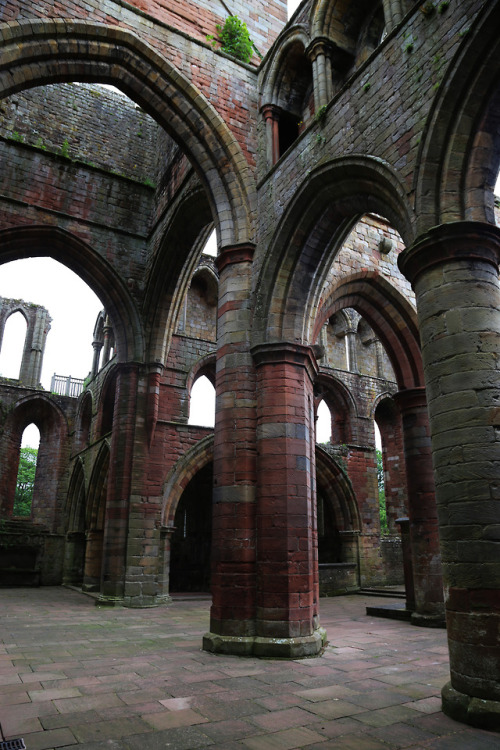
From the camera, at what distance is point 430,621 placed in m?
8.25

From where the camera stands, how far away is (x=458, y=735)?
3275 millimetres

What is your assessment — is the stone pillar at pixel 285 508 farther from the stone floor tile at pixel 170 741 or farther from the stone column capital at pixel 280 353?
the stone floor tile at pixel 170 741

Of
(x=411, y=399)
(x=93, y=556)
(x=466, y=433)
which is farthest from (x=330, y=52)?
(x=93, y=556)

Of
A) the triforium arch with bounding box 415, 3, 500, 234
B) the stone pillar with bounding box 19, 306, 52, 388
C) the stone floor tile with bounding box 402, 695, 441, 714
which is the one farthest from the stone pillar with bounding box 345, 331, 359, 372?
the stone floor tile with bounding box 402, 695, 441, 714

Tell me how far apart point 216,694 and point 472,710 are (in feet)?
6.14

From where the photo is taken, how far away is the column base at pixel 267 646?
582 cm

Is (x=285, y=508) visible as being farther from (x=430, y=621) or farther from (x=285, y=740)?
(x=430, y=621)

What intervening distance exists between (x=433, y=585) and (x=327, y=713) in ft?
17.7

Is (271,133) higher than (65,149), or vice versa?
(65,149)

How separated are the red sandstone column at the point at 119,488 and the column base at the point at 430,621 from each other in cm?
581

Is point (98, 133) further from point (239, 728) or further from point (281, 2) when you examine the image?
point (239, 728)

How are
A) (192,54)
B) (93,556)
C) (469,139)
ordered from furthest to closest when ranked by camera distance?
(93,556) < (192,54) < (469,139)

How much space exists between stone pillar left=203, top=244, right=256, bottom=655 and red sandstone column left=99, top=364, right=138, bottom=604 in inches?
199

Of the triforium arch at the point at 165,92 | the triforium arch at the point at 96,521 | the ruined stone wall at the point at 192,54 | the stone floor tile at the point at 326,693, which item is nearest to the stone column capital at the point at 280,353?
the triforium arch at the point at 165,92
